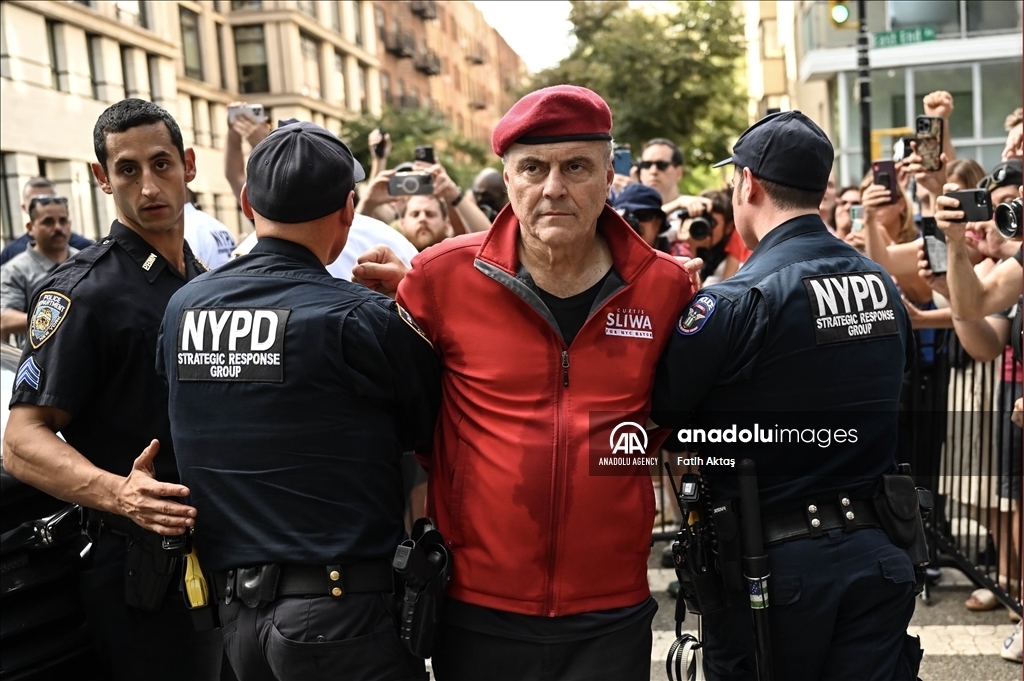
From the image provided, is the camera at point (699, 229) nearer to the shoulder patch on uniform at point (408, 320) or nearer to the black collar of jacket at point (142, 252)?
the black collar of jacket at point (142, 252)

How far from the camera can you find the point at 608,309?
2688mm

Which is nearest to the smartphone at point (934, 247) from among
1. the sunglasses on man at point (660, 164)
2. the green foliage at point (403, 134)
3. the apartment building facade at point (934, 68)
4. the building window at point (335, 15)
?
the sunglasses on man at point (660, 164)

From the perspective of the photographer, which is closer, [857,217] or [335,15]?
[857,217]

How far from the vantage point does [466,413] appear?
2.69 metres

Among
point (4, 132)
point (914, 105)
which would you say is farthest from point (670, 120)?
point (4, 132)

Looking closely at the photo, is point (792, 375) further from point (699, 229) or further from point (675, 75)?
point (675, 75)

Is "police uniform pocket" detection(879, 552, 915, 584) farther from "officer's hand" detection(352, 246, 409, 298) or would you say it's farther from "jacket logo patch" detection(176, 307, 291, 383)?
"jacket logo patch" detection(176, 307, 291, 383)

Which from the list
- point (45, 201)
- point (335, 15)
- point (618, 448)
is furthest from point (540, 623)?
point (335, 15)

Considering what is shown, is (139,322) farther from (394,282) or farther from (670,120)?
(670,120)

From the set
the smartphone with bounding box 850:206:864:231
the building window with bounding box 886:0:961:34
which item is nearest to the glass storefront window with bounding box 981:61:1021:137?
the building window with bounding box 886:0:961:34

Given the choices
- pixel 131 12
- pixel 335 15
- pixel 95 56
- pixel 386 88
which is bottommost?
pixel 95 56

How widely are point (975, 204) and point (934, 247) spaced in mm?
493

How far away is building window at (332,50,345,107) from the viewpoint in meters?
42.9

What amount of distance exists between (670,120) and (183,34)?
17707mm
